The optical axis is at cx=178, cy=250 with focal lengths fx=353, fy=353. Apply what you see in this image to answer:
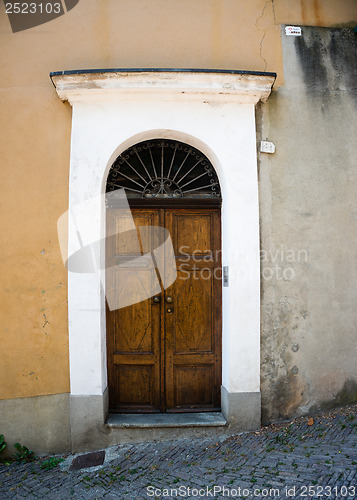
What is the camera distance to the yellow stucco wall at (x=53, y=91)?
418 cm

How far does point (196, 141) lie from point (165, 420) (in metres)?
3.45

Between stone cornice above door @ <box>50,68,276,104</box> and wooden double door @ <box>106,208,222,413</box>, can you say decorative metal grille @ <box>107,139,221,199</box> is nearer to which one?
wooden double door @ <box>106,208,222,413</box>

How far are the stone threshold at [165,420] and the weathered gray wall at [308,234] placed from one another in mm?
A: 630

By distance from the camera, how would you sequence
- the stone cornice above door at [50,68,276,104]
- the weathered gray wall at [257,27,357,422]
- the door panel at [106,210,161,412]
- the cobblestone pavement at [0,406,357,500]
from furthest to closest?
the door panel at [106,210,161,412]
the weathered gray wall at [257,27,357,422]
the stone cornice above door at [50,68,276,104]
the cobblestone pavement at [0,406,357,500]

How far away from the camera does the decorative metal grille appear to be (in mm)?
4570

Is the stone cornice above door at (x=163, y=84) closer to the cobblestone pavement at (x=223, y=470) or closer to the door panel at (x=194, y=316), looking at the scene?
the door panel at (x=194, y=316)

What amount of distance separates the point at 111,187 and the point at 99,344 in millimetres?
1957

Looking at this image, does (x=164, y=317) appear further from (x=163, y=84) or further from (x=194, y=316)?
(x=163, y=84)

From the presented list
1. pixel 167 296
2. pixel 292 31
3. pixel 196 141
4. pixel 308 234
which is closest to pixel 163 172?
pixel 196 141

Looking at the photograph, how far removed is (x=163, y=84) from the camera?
4160mm

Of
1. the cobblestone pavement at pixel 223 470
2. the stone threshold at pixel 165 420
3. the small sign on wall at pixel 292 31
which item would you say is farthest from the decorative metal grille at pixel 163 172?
the cobblestone pavement at pixel 223 470

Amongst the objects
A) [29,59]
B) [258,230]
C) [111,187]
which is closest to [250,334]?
[258,230]

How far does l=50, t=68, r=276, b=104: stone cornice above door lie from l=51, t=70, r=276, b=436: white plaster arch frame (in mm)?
11

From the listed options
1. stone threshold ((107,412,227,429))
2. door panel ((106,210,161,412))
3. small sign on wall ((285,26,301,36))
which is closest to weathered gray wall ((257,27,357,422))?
small sign on wall ((285,26,301,36))
